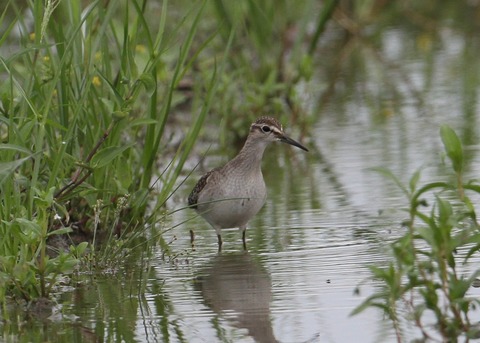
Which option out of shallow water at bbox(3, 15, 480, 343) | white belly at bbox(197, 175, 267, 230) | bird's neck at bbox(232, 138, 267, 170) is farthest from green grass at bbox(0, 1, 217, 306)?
bird's neck at bbox(232, 138, 267, 170)

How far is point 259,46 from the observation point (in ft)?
41.8

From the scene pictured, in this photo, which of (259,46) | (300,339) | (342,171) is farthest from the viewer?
(259,46)

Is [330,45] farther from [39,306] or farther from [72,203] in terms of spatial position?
[39,306]

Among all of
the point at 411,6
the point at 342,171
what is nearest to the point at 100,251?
the point at 342,171

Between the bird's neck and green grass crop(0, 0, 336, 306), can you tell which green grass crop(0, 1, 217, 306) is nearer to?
green grass crop(0, 0, 336, 306)

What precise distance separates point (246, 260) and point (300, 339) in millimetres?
2085

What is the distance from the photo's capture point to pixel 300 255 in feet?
25.8

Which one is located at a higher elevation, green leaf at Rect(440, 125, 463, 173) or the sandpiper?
the sandpiper

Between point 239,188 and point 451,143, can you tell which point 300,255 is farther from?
point 451,143


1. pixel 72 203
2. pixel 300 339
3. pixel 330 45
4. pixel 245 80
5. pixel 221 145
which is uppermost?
pixel 330 45

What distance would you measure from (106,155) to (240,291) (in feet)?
3.65

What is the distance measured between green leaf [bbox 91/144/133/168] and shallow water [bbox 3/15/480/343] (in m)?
0.67

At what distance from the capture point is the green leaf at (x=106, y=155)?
7.26 metres

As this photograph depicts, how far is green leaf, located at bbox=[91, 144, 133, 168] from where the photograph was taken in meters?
7.26
